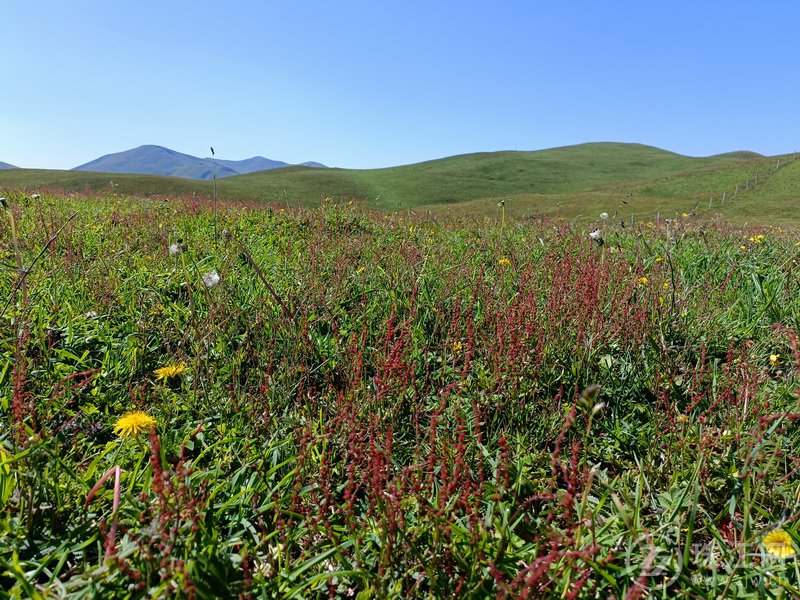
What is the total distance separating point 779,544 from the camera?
5.39 ft

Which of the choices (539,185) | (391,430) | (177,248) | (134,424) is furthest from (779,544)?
(539,185)

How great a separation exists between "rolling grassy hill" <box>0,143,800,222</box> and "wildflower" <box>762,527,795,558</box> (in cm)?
2660

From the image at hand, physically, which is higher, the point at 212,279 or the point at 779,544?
the point at 212,279

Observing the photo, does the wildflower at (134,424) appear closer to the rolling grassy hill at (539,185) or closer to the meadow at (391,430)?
the meadow at (391,430)

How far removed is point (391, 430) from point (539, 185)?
68.8 m

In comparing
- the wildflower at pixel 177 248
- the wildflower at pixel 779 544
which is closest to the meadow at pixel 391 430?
the wildflower at pixel 779 544

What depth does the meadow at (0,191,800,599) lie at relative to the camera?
5.27 ft

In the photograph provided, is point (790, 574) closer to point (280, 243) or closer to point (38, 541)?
point (38, 541)

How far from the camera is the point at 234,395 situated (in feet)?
8.48

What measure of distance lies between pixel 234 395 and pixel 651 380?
2.34 metres

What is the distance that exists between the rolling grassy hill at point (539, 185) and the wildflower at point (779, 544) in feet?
87.3

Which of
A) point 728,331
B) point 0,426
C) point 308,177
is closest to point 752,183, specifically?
point 308,177

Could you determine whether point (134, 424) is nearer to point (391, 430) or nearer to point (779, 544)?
point (391, 430)

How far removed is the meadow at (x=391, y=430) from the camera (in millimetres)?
→ 1605
